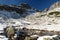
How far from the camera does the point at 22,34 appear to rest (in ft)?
131

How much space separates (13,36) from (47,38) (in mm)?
8725

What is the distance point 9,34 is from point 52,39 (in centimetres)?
1154

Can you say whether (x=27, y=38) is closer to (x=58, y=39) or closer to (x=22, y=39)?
(x=22, y=39)

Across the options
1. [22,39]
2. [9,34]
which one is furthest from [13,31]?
[22,39]

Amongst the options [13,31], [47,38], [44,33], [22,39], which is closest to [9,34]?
[13,31]

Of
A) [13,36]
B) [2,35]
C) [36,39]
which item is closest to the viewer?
[36,39]

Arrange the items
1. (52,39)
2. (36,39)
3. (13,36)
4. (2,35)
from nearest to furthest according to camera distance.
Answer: (52,39)
(36,39)
(13,36)
(2,35)

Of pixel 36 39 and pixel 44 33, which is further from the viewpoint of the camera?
pixel 44 33

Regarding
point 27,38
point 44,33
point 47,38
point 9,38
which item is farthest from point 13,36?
point 47,38

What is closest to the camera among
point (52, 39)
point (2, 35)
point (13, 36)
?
point (52, 39)

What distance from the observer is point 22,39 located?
38.1m

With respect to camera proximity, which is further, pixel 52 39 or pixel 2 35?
pixel 2 35

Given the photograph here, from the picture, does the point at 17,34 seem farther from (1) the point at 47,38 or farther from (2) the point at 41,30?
(1) the point at 47,38

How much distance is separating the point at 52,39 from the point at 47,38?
800 millimetres
